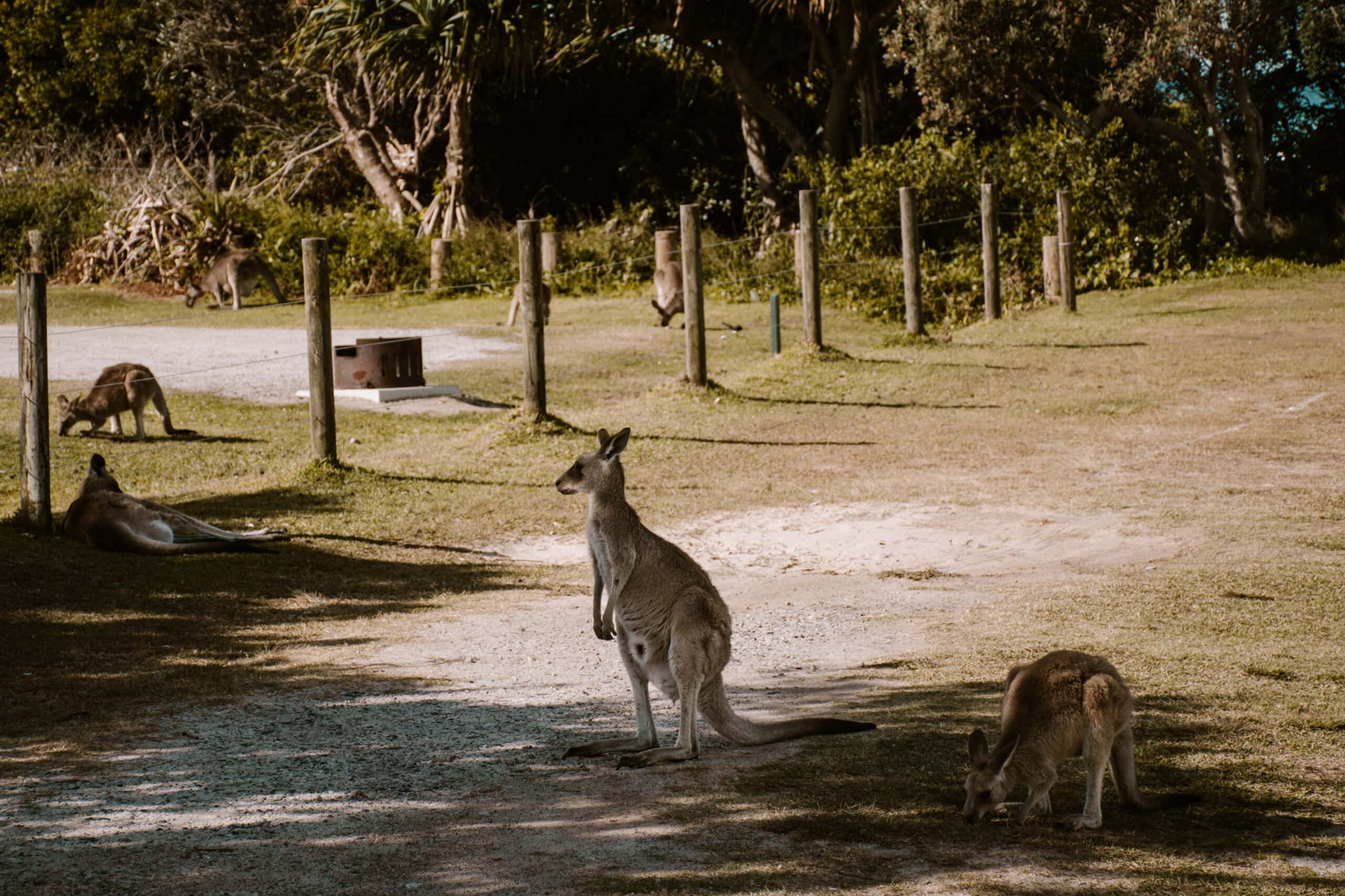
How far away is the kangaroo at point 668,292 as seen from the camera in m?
19.3

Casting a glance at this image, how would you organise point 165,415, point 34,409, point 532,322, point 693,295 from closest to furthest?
1. point 34,409
2. point 532,322
3. point 165,415
4. point 693,295

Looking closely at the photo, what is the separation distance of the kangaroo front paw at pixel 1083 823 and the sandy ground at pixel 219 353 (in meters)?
10.3

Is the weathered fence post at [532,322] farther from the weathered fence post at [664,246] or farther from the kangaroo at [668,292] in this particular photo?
the weathered fence post at [664,246]

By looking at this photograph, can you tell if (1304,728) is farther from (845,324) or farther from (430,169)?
(430,169)

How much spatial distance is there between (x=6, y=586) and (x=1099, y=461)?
700 cm

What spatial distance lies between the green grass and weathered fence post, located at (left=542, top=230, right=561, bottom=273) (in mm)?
5652

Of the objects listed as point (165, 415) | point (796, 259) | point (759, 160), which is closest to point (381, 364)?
point (165, 415)

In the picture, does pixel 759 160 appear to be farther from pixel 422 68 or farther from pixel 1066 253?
pixel 1066 253

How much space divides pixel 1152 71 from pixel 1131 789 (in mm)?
17738

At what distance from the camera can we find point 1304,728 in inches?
197

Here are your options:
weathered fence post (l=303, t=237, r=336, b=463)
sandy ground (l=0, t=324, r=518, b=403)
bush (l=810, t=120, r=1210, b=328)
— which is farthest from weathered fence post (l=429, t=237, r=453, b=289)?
weathered fence post (l=303, t=237, r=336, b=463)

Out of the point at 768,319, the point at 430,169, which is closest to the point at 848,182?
the point at 768,319

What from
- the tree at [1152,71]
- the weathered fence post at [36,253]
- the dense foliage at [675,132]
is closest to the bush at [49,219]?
the dense foliage at [675,132]

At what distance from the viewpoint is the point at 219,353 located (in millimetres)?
17547
